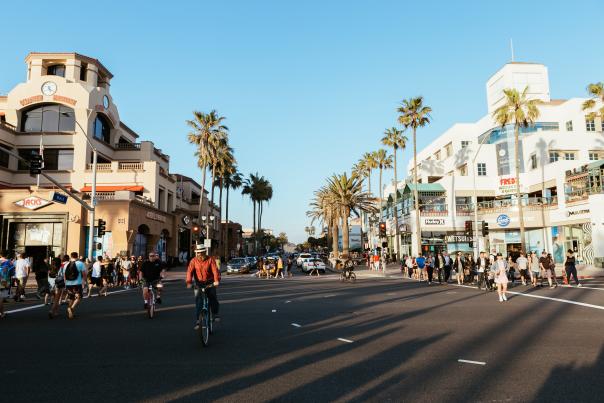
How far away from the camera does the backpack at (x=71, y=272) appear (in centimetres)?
1262

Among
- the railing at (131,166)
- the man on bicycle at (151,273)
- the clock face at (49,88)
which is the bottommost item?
the man on bicycle at (151,273)

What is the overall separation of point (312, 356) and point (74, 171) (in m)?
41.1

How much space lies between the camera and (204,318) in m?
8.43

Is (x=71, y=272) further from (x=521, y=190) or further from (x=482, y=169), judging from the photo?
(x=482, y=169)

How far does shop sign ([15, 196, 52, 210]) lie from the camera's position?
3553cm

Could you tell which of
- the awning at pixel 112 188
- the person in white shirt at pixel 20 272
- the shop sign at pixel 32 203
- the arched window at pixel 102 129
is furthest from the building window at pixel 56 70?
the person in white shirt at pixel 20 272

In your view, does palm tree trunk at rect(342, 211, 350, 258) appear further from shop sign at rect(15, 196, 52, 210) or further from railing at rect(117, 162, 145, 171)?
shop sign at rect(15, 196, 52, 210)

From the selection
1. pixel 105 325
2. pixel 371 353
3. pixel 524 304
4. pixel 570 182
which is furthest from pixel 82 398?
pixel 570 182

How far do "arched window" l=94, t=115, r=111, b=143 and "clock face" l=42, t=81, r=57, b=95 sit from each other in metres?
4.49

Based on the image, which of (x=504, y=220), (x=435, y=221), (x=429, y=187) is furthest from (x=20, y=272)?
(x=504, y=220)

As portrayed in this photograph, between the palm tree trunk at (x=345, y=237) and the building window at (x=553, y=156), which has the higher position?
the building window at (x=553, y=156)

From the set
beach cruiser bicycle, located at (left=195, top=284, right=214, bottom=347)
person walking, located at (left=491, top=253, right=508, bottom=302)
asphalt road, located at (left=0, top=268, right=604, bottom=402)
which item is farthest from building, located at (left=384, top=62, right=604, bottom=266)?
beach cruiser bicycle, located at (left=195, top=284, right=214, bottom=347)

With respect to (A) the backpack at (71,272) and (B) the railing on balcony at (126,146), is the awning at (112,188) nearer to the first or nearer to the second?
(B) the railing on balcony at (126,146)

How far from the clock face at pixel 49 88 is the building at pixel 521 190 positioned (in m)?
36.9
